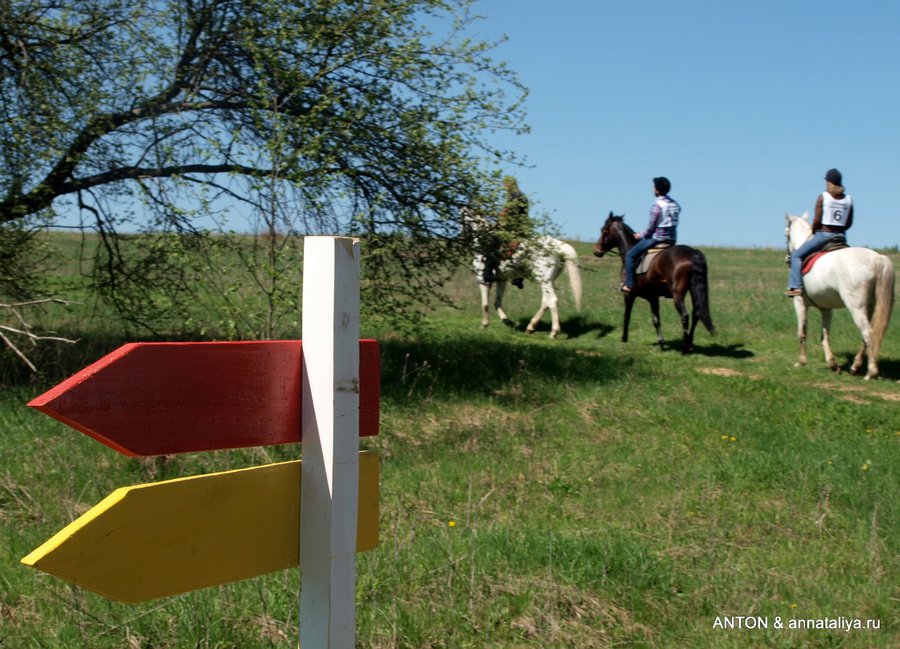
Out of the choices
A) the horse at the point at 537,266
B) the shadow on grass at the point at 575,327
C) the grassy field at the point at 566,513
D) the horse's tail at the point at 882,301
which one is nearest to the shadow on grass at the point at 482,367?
the grassy field at the point at 566,513

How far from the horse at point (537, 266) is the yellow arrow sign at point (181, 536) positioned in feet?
23.0

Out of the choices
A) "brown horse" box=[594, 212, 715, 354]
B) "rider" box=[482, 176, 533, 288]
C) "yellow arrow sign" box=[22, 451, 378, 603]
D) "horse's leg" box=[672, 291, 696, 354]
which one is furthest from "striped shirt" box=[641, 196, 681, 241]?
"yellow arrow sign" box=[22, 451, 378, 603]

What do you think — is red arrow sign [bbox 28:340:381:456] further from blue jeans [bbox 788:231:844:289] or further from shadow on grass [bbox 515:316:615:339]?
shadow on grass [bbox 515:316:615:339]

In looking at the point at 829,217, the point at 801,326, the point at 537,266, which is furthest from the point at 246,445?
the point at 801,326

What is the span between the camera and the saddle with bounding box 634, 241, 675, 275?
1273cm

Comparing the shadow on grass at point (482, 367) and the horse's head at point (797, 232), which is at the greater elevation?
the horse's head at point (797, 232)

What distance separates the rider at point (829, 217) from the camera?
10.3 meters

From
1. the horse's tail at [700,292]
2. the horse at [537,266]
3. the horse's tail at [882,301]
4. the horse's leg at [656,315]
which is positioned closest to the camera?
the horse at [537,266]

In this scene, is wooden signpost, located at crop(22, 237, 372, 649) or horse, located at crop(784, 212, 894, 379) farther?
horse, located at crop(784, 212, 894, 379)

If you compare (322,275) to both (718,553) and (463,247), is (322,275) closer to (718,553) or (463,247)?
(718,553)

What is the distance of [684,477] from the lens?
5.66 metres

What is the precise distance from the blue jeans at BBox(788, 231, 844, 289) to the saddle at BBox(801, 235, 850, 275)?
4cm

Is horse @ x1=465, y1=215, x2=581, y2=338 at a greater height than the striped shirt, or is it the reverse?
the striped shirt

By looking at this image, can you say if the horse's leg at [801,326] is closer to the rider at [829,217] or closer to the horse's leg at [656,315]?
the rider at [829,217]
